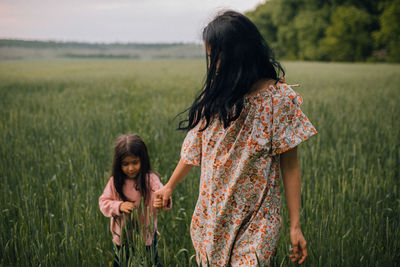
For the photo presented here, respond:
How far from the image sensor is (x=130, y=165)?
1683 millimetres

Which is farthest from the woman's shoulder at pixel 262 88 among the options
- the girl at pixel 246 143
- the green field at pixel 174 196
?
the green field at pixel 174 196

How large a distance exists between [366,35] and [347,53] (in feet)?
10.3

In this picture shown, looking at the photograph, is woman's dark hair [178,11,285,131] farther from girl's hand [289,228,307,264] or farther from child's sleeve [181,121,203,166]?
girl's hand [289,228,307,264]

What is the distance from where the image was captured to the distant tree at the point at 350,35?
4169 centimetres

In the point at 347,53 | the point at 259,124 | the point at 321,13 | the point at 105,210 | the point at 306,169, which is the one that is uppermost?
the point at 321,13

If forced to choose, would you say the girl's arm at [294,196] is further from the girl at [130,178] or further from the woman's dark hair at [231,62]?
the girl at [130,178]

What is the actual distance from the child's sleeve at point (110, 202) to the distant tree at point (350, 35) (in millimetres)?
46902

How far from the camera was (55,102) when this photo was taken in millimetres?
7949

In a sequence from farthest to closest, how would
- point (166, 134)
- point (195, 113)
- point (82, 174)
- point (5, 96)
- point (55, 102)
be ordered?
point (5, 96)
point (55, 102)
point (166, 134)
point (82, 174)
point (195, 113)

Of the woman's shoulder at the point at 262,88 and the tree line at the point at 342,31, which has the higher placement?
the tree line at the point at 342,31

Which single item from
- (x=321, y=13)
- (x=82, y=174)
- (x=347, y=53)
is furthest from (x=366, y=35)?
(x=82, y=174)

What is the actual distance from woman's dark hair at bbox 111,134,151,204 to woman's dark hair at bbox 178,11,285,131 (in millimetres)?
538

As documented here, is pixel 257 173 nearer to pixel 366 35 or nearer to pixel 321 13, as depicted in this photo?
pixel 366 35

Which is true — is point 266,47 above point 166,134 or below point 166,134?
above
